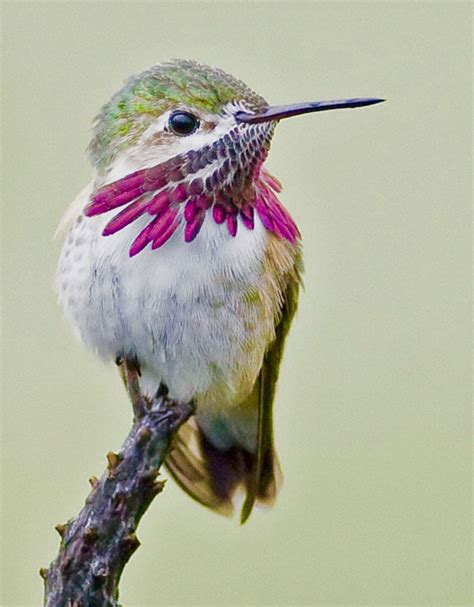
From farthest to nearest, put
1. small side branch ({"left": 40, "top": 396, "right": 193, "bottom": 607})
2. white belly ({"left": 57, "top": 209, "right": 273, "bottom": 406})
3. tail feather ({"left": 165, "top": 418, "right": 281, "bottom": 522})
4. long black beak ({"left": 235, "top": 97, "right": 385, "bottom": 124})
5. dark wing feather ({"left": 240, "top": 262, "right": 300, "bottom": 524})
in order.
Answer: tail feather ({"left": 165, "top": 418, "right": 281, "bottom": 522})
dark wing feather ({"left": 240, "top": 262, "right": 300, "bottom": 524})
white belly ({"left": 57, "top": 209, "right": 273, "bottom": 406})
long black beak ({"left": 235, "top": 97, "right": 385, "bottom": 124})
small side branch ({"left": 40, "top": 396, "right": 193, "bottom": 607})

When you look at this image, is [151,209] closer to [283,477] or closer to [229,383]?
[229,383]

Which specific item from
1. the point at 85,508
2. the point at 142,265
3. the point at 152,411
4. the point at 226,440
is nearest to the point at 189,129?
the point at 142,265

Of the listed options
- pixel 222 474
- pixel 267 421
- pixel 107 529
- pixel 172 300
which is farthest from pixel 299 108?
pixel 222 474

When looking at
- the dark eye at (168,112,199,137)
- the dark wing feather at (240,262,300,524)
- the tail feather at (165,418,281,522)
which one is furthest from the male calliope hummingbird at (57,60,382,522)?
the tail feather at (165,418,281,522)

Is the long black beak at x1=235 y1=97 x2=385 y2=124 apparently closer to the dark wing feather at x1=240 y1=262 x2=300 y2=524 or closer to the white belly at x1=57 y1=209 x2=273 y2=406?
the white belly at x1=57 y1=209 x2=273 y2=406

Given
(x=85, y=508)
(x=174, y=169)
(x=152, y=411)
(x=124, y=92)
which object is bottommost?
(x=85, y=508)

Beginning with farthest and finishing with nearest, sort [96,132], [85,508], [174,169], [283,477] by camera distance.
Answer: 1. [283,477]
2. [96,132]
3. [174,169]
4. [85,508]

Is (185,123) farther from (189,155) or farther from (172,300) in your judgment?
(172,300)
